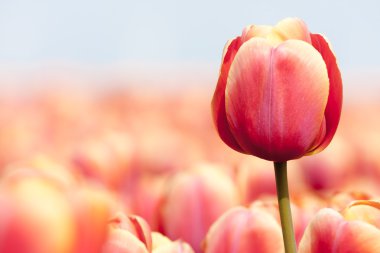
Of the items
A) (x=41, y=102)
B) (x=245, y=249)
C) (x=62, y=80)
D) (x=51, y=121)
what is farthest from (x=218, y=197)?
(x=62, y=80)

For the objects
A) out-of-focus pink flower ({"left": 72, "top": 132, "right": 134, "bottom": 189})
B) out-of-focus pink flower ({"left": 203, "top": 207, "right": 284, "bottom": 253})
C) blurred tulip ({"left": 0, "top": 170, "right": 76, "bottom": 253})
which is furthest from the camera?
out-of-focus pink flower ({"left": 72, "top": 132, "right": 134, "bottom": 189})

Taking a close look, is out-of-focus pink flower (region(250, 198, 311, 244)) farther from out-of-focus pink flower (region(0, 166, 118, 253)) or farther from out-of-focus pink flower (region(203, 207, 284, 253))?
out-of-focus pink flower (region(0, 166, 118, 253))

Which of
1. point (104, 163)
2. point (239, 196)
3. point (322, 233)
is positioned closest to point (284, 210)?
point (322, 233)

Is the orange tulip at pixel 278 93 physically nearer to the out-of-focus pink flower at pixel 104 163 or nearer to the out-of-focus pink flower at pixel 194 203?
the out-of-focus pink flower at pixel 194 203

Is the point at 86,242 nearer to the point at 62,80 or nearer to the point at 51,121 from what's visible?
the point at 51,121

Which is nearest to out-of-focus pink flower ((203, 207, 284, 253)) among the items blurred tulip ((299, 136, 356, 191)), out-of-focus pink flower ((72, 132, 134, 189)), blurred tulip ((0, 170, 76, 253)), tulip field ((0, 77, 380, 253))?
tulip field ((0, 77, 380, 253))

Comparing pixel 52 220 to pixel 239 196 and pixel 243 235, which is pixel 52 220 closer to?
pixel 243 235

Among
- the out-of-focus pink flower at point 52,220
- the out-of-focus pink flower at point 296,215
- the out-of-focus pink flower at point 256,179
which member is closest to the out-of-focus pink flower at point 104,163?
the out-of-focus pink flower at point 256,179

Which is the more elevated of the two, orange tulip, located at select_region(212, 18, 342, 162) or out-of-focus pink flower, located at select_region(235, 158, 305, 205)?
orange tulip, located at select_region(212, 18, 342, 162)
